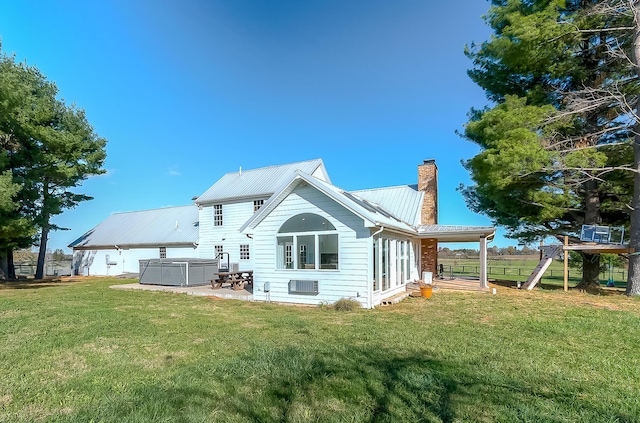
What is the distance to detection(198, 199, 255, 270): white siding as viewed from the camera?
19328 mm

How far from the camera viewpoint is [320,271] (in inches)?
400

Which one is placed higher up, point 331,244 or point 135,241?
point 331,244

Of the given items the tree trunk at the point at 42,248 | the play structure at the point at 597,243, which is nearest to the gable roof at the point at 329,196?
the play structure at the point at 597,243

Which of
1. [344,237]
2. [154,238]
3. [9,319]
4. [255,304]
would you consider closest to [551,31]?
[344,237]

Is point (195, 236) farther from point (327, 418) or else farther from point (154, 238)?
point (327, 418)

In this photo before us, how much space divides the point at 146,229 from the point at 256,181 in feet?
35.0

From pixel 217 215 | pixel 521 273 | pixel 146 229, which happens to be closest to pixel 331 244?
pixel 217 215

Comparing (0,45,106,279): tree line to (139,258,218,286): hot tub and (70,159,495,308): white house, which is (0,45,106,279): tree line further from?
(70,159,495,308): white house

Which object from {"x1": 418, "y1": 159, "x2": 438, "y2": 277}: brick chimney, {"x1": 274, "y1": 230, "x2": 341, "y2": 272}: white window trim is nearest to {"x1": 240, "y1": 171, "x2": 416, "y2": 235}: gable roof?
{"x1": 274, "y1": 230, "x2": 341, "y2": 272}: white window trim

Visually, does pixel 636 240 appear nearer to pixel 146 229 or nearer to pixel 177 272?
pixel 177 272

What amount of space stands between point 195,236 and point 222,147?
24.5 feet

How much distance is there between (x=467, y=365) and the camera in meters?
4.52

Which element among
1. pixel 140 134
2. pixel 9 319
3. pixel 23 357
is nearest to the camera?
pixel 23 357

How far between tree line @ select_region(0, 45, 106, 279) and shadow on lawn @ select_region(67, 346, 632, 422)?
52.6 feet
